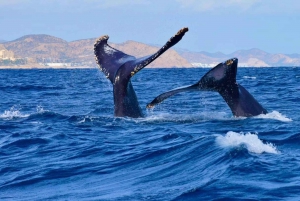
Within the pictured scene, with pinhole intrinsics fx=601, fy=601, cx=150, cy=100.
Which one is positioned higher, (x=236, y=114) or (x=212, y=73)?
(x=212, y=73)

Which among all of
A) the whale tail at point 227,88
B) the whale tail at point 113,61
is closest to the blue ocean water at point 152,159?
the whale tail at point 227,88

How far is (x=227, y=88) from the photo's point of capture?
1077cm

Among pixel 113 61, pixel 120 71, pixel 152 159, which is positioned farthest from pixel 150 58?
pixel 152 159

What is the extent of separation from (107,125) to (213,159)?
14.0 ft

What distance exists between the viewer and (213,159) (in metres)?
8.11

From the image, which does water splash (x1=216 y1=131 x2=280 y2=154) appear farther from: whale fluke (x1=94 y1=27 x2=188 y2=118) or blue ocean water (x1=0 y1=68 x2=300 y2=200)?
whale fluke (x1=94 y1=27 x2=188 y2=118)

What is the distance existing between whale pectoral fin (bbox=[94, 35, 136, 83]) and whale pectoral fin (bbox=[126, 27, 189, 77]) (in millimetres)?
324

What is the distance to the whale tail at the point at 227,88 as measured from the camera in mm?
10242

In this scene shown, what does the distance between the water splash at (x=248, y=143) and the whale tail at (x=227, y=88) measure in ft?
4.30

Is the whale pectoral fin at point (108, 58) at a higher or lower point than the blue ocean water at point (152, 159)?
higher

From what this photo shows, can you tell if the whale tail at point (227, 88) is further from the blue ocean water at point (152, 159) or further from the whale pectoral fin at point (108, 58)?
the whale pectoral fin at point (108, 58)

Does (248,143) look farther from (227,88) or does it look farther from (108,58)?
(108,58)

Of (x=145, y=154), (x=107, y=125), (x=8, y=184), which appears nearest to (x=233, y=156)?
(x=145, y=154)

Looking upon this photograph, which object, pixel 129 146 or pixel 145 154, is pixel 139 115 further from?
pixel 145 154
